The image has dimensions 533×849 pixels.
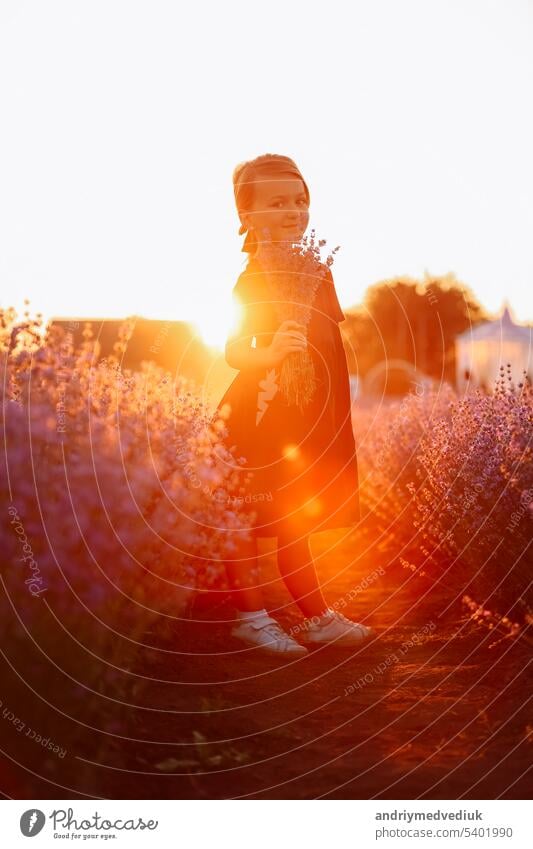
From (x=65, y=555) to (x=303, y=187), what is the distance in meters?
2.75

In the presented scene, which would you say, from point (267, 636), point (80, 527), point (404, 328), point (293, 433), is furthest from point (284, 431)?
point (404, 328)

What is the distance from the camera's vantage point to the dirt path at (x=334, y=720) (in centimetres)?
333

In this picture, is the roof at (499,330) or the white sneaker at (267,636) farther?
the roof at (499,330)

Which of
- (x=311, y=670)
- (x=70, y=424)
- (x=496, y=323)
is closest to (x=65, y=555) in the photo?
(x=70, y=424)

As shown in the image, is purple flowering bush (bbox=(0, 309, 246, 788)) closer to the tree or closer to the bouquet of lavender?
the bouquet of lavender

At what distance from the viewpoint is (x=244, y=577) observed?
4.89 m

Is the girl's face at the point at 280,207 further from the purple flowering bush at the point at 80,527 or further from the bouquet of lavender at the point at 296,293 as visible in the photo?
the purple flowering bush at the point at 80,527

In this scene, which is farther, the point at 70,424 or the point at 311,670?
the point at 311,670

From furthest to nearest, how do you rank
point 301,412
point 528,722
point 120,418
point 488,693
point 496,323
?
point 496,323 → point 301,412 → point 488,693 → point 528,722 → point 120,418

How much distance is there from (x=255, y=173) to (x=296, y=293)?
0.72m

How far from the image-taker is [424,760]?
140 inches

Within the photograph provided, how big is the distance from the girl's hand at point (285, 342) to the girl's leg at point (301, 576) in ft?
3.33

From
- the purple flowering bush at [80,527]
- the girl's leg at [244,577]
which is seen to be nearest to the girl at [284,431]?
the girl's leg at [244,577]
